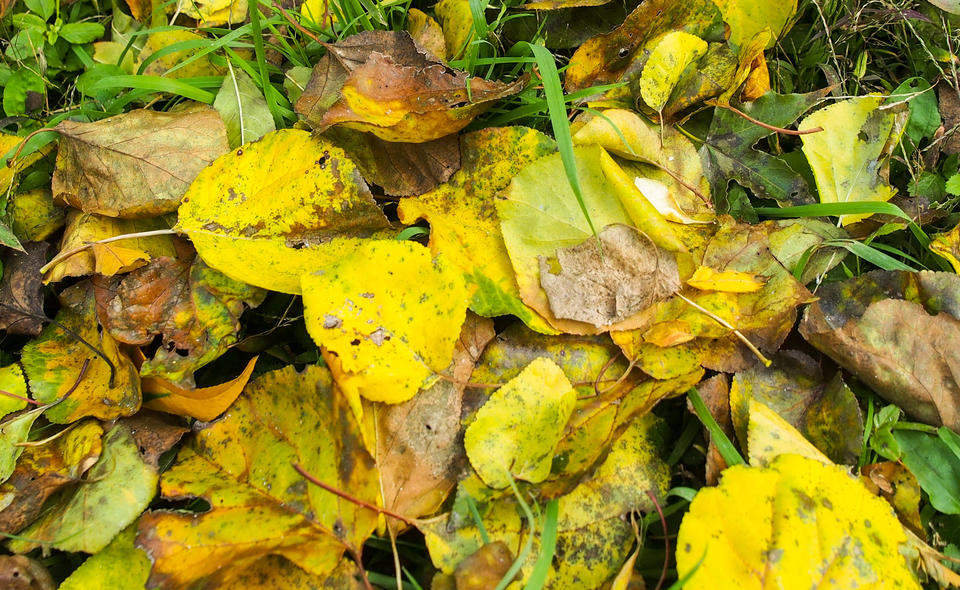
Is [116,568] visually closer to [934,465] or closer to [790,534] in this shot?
[790,534]

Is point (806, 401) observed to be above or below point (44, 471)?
above

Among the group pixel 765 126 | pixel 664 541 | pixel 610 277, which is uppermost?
pixel 765 126

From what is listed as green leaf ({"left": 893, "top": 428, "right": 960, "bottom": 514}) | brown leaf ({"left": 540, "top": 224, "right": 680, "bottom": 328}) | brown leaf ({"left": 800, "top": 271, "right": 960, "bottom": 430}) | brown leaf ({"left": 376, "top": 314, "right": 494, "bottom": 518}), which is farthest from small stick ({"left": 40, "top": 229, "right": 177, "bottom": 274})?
green leaf ({"left": 893, "top": 428, "right": 960, "bottom": 514})

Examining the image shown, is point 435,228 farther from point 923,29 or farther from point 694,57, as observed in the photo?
point 923,29

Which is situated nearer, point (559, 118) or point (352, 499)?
point (352, 499)

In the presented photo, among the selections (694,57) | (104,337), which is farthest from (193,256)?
(694,57)

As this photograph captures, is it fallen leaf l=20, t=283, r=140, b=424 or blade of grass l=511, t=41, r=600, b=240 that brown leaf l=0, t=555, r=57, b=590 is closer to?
fallen leaf l=20, t=283, r=140, b=424

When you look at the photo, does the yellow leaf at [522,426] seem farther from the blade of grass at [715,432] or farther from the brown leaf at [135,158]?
the brown leaf at [135,158]

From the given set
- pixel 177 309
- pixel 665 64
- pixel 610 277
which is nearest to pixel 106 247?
pixel 177 309
